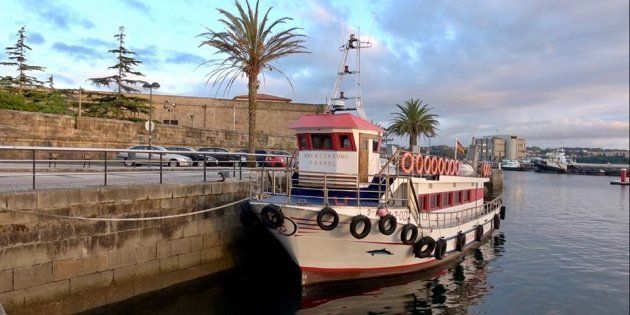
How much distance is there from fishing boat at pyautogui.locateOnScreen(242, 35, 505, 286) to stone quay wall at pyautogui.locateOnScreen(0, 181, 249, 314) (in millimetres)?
1678

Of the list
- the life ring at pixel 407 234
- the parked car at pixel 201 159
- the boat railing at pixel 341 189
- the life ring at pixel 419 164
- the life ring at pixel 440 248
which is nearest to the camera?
the boat railing at pixel 341 189

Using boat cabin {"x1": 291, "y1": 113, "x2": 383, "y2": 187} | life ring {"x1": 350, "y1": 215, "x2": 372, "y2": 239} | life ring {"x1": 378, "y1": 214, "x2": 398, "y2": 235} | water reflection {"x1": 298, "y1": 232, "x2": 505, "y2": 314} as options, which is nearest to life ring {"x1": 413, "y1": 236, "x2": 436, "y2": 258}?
water reflection {"x1": 298, "y1": 232, "x2": 505, "y2": 314}

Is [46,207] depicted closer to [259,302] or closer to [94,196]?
[94,196]

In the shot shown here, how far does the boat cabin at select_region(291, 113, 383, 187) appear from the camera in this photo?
14.8m

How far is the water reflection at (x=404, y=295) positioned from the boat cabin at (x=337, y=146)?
3251 millimetres

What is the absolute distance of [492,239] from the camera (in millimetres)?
24625

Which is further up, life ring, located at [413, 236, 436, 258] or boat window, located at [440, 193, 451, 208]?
boat window, located at [440, 193, 451, 208]

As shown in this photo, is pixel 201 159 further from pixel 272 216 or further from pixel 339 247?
pixel 339 247

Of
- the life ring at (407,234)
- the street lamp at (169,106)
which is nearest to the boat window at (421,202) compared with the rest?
the life ring at (407,234)

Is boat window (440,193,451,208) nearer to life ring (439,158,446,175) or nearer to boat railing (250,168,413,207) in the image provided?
life ring (439,158,446,175)

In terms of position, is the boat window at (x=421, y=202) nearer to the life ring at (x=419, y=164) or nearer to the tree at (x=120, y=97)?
the life ring at (x=419, y=164)

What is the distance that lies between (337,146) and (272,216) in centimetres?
328

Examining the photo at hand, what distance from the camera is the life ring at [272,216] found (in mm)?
13070

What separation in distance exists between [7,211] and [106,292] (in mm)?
2982
